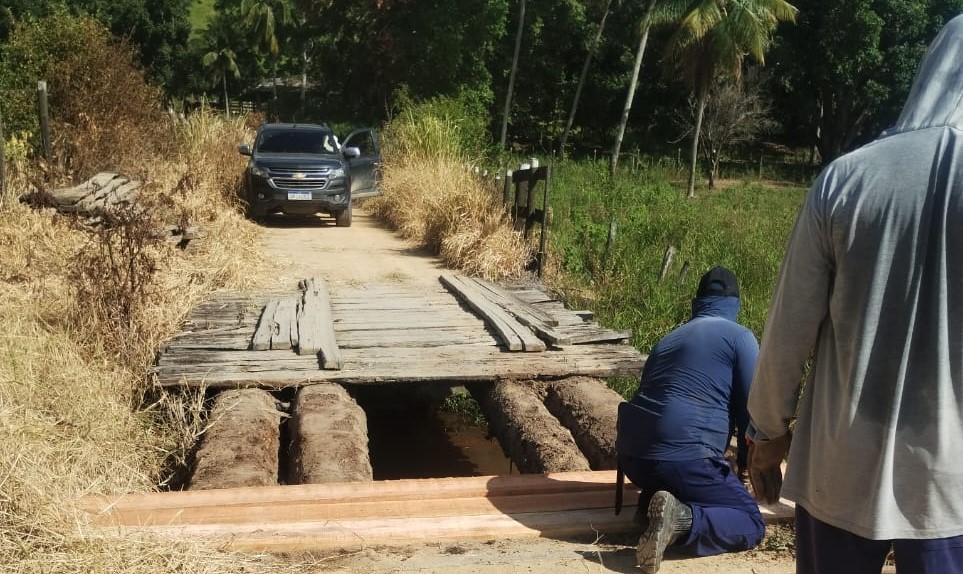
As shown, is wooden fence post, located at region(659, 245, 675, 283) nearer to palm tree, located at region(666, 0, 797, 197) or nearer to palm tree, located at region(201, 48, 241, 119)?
palm tree, located at region(666, 0, 797, 197)

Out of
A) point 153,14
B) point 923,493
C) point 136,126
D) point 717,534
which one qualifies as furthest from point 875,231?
point 153,14

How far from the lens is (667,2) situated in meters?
29.0

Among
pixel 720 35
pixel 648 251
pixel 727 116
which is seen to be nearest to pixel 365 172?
pixel 648 251

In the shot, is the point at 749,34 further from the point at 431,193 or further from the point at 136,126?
the point at 136,126

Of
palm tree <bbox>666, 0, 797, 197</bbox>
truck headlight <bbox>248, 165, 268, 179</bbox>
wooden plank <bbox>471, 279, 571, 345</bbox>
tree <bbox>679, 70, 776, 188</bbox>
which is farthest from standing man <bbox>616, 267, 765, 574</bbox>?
tree <bbox>679, 70, 776, 188</bbox>

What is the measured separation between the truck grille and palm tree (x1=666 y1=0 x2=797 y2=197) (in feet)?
52.0

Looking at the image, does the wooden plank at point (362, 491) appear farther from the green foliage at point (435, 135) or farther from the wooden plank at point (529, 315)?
the green foliage at point (435, 135)

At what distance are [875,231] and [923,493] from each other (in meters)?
0.59

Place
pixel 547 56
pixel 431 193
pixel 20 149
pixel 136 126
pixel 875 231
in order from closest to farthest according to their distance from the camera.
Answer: pixel 875 231 < pixel 20 149 < pixel 431 193 < pixel 136 126 < pixel 547 56

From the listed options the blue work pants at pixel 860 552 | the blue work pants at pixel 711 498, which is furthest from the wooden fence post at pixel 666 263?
the blue work pants at pixel 860 552

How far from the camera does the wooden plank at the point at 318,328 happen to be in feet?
22.7

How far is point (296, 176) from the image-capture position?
1525cm

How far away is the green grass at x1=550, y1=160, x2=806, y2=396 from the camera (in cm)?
1053

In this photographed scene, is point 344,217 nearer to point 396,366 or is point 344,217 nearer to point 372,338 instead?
point 372,338
